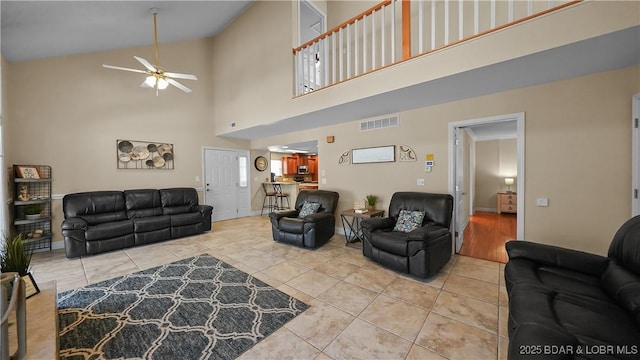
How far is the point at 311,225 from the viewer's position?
3.78 metres

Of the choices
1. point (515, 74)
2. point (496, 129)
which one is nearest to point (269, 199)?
point (496, 129)

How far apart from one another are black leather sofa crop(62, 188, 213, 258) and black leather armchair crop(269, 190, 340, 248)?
1.92 metres

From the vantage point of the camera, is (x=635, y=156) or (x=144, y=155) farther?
(x=144, y=155)

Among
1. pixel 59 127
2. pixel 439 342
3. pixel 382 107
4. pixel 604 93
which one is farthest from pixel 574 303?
pixel 59 127

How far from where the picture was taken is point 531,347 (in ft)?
3.55

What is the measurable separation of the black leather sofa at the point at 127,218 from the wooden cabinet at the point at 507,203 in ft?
25.6

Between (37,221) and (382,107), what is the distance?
5.82m

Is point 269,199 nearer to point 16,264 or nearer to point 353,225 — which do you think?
point 353,225

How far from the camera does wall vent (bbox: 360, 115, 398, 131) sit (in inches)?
159

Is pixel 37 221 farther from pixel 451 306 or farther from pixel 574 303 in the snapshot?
pixel 574 303

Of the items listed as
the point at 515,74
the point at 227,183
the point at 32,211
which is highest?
the point at 515,74

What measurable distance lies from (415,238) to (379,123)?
7.41ft

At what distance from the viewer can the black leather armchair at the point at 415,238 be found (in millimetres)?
2691

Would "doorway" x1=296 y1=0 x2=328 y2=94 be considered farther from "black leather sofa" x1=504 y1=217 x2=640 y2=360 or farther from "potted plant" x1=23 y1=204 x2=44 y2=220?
"potted plant" x1=23 y1=204 x2=44 y2=220
